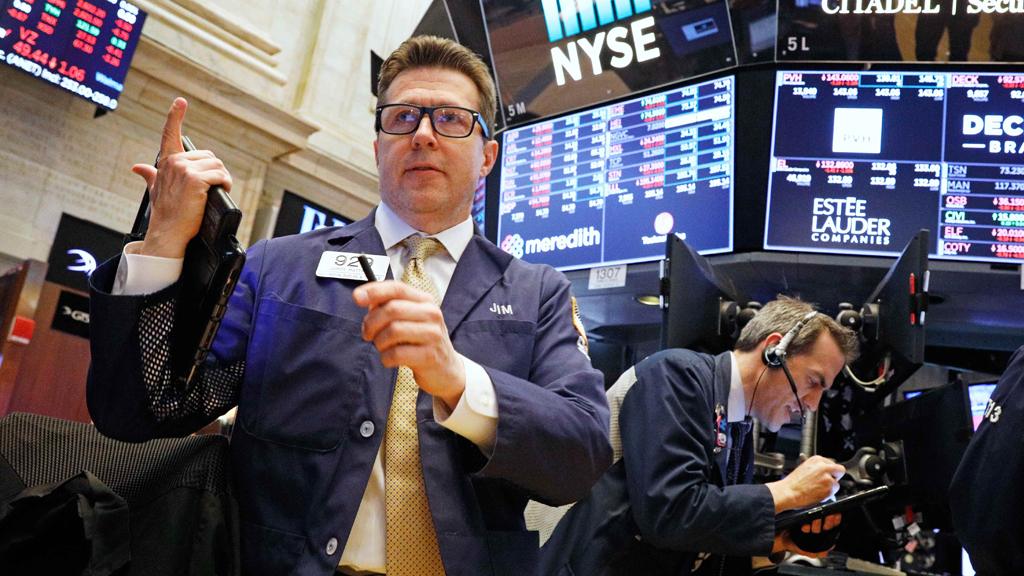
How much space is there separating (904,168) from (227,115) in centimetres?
533

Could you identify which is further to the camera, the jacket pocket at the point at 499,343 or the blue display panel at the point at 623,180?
the blue display panel at the point at 623,180

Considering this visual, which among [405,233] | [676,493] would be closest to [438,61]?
[405,233]

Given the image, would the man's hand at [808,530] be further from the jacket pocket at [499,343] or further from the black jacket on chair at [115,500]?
the black jacket on chair at [115,500]

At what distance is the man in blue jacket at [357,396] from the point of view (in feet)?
4.28

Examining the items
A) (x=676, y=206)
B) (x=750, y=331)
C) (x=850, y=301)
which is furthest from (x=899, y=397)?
(x=750, y=331)

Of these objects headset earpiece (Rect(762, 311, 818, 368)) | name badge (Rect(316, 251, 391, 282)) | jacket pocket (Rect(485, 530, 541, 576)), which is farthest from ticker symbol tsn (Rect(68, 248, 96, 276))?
jacket pocket (Rect(485, 530, 541, 576))

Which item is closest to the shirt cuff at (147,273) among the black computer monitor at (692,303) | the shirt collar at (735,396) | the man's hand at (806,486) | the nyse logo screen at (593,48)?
the man's hand at (806,486)

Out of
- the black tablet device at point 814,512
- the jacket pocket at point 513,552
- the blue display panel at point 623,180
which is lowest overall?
the jacket pocket at point 513,552

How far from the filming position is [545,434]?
1.32 metres

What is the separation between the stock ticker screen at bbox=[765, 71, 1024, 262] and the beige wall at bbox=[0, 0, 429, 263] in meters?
4.81

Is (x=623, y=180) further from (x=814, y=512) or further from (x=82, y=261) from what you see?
(x=82, y=261)

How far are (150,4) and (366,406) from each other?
668cm

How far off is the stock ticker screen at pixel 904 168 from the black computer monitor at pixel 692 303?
1.61ft

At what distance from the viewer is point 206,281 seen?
4.32 feet
